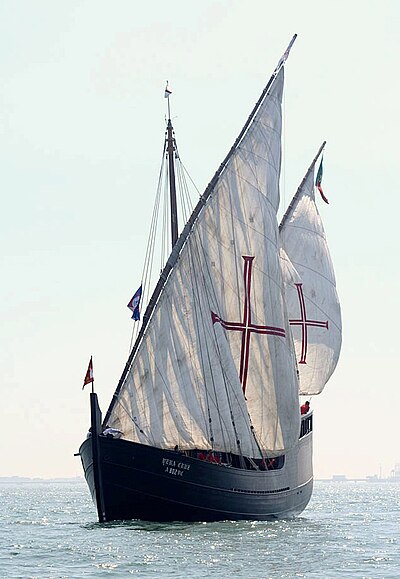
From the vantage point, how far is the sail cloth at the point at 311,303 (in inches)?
2697

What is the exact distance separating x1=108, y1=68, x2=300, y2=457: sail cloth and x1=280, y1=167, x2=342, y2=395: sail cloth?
41.2 ft

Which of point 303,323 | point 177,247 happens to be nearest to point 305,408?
point 303,323

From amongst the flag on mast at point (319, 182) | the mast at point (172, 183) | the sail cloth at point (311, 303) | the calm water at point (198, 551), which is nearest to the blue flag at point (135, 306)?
the mast at point (172, 183)

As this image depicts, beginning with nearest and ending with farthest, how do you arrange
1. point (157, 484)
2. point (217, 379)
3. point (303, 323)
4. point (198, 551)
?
point (198, 551) < point (157, 484) < point (217, 379) < point (303, 323)

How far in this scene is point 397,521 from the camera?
6481 cm

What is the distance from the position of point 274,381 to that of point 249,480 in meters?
5.76

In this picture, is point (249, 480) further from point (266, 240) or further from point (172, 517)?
point (266, 240)

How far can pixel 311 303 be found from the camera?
227 feet

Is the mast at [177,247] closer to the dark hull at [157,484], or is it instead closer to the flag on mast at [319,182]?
the dark hull at [157,484]

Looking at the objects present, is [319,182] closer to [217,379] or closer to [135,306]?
[217,379]

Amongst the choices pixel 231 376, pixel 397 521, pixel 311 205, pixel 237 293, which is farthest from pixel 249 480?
pixel 311 205

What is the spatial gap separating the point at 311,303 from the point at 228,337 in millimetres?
17304

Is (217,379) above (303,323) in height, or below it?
below

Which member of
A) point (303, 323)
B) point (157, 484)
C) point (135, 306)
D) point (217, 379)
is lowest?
point (157, 484)
